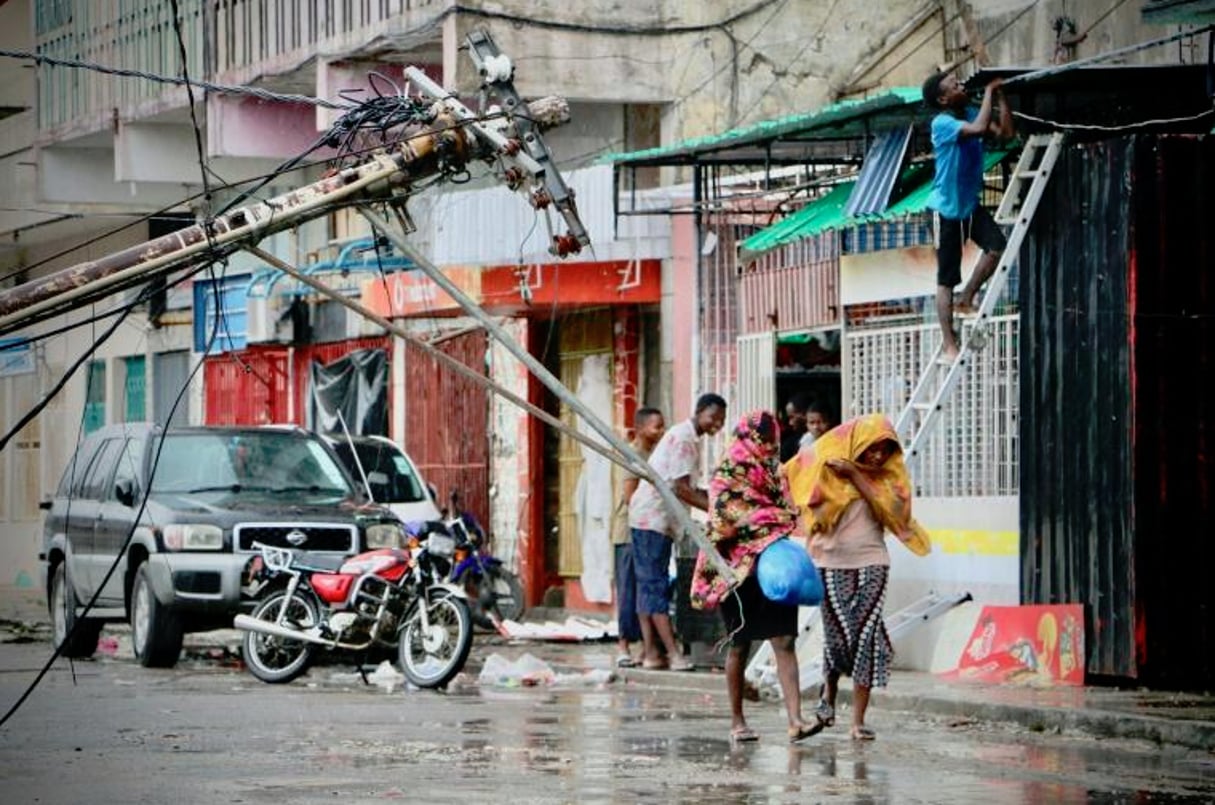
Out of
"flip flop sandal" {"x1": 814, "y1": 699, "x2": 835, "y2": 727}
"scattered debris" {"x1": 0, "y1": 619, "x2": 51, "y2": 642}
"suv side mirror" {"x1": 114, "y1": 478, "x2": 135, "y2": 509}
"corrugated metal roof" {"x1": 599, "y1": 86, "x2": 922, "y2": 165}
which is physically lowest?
"scattered debris" {"x1": 0, "y1": 619, "x2": 51, "y2": 642}

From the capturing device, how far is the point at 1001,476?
18.2m

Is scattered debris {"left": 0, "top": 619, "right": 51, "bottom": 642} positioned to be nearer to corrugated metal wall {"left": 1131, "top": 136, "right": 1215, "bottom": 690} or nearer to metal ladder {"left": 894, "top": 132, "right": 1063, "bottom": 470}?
metal ladder {"left": 894, "top": 132, "right": 1063, "bottom": 470}

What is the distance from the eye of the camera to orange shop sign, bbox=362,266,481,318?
2628 cm

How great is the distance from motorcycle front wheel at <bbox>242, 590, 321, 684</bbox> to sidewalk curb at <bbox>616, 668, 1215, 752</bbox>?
4190 mm

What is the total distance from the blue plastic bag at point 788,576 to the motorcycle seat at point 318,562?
19.6ft

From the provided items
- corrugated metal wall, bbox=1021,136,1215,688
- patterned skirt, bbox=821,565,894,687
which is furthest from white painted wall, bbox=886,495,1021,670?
patterned skirt, bbox=821,565,894,687

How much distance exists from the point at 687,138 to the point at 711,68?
743 mm

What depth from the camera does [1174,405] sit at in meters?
16.3

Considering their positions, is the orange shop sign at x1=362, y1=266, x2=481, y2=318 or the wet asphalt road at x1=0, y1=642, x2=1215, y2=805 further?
the orange shop sign at x1=362, y1=266, x2=481, y2=318

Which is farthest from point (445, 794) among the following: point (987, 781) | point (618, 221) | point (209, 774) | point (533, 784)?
point (618, 221)

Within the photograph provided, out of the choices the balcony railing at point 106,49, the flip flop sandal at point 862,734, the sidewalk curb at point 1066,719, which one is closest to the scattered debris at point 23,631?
the balcony railing at point 106,49

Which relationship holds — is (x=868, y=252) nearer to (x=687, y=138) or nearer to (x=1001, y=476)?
(x=1001, y=476)

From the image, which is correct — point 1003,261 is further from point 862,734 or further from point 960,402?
point 862,734

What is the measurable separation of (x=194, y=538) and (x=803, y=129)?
5.78m
